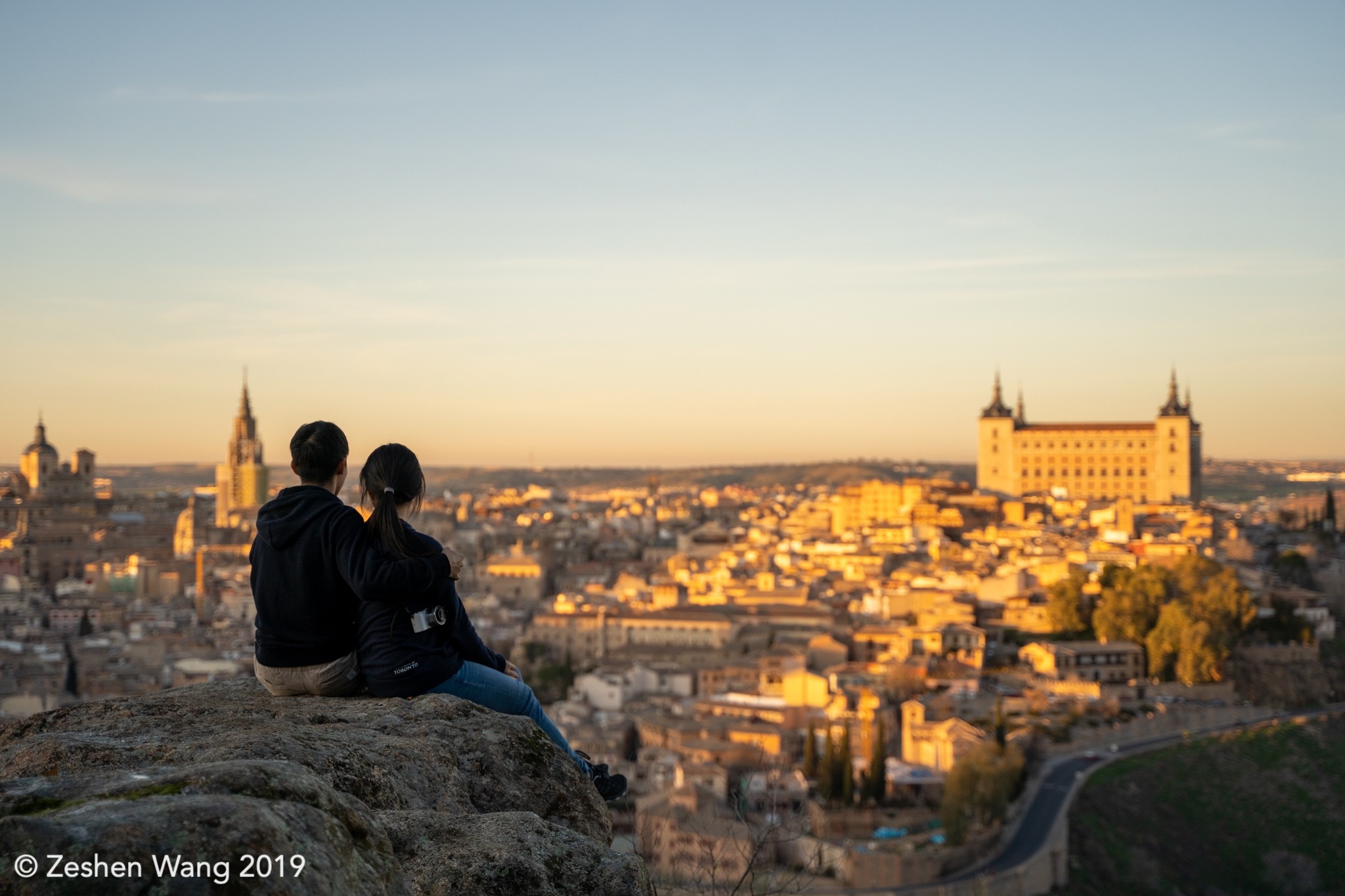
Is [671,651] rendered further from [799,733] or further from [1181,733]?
[1181,733]

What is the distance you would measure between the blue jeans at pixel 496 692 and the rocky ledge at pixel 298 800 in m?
0.17

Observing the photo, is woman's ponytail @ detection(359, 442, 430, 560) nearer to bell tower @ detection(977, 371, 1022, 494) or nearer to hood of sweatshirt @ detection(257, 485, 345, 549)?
hood of sweatshirt @ detection(257, 485, 345, 549)

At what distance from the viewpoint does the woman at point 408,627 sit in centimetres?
355

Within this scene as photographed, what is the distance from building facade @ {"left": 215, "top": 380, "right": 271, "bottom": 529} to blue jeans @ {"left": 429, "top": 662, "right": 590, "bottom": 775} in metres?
90.2

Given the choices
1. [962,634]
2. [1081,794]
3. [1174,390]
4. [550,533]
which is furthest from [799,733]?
[1174,390]

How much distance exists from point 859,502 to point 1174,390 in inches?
736

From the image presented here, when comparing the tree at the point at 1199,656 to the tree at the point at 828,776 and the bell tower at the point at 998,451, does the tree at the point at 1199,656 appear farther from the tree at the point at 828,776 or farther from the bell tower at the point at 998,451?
the bell tower at the point at 998,451

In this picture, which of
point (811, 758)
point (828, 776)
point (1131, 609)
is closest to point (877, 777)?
point (828, 776)

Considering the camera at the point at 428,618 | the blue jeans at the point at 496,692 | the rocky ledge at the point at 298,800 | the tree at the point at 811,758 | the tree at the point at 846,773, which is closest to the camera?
the rocky ledge at the point at 298,800

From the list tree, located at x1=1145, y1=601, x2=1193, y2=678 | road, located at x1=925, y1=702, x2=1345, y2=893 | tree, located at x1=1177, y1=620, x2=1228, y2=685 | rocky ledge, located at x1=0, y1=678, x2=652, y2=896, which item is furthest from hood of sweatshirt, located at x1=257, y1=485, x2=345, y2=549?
tree, located at x1=1145, y1=601, x2=1193, y2=678

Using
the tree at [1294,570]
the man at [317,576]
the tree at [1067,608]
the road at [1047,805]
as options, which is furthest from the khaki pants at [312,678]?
the tree at [1294,570]

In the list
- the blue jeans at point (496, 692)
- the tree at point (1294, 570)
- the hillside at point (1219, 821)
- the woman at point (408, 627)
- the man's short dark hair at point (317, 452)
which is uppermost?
the man's short dark hair at point (317, 452)

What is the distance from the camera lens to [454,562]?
3.74 meters

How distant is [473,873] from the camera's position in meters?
2.52
